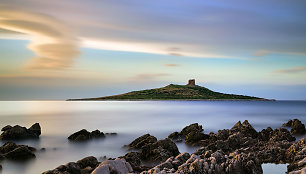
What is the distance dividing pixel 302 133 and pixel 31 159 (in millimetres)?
30120

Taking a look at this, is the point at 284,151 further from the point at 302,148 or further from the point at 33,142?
the point at 33,142

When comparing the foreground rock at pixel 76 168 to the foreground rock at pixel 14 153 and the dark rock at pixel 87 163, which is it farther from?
the foreground rock at pixel 14 153

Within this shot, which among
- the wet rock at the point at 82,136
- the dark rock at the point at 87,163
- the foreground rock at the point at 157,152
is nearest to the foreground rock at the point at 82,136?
the wet rock at the point at 82,136

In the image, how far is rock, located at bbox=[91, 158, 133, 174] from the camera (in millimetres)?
11816

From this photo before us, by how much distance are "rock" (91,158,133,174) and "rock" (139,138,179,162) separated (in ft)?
17.0

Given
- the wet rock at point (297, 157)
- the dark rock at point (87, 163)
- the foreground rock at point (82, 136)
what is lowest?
the foreground rock at point (82, 136)

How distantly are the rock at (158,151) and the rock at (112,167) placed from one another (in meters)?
5.18

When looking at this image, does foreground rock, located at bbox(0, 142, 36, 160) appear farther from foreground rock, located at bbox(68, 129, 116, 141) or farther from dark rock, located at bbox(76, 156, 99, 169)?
foreground rock, located at bbox(68, 129, 116, 141)

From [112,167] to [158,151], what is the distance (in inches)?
266

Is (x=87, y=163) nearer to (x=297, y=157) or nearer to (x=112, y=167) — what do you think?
(x=112, y=167)

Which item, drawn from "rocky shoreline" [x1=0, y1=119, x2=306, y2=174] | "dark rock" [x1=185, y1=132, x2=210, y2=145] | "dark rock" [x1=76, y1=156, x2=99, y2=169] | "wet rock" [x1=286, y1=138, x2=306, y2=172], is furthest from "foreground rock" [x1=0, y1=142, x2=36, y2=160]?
"wet rock" [x1=286, y1=138, x2=306, y2=172]

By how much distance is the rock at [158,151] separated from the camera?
18.4 meters

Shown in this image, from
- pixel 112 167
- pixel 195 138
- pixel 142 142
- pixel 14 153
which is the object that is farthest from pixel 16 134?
pixel 112 167

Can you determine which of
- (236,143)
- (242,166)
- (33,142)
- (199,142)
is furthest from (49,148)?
(242,166)
